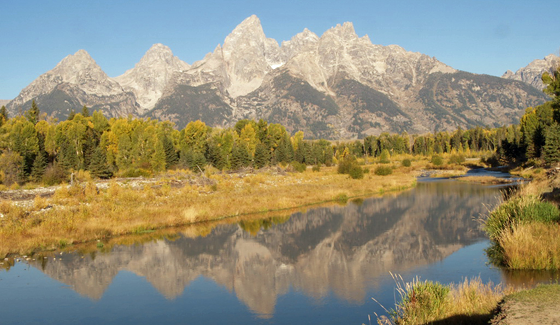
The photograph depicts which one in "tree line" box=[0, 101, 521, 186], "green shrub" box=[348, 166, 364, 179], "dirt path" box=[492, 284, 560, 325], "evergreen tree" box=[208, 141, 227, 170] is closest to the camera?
"dirt path" box=[492, 284, 560, 325]

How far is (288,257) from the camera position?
969 inches

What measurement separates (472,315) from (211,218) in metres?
26.8

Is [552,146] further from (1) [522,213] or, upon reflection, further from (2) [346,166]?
(1) [522,213]

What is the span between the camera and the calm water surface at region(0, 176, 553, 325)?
16.0 m

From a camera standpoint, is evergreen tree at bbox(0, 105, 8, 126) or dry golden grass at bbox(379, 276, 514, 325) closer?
dry golden grass at bbox(379, 276, 514, 325)

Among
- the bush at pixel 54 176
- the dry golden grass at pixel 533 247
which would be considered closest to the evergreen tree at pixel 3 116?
the bush at pixel 54 176

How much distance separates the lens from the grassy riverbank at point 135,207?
88.5 ft

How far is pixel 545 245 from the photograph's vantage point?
1766cm

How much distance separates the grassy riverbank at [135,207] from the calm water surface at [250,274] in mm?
3095

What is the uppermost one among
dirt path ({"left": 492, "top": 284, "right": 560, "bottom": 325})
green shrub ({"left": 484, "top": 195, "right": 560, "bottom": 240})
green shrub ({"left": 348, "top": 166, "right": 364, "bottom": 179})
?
green shrub ({"left": 348, "top": 166, "right": 364, "bottom": 179})

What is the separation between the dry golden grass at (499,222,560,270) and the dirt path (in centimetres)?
863

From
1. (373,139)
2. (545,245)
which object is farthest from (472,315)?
(373,139)

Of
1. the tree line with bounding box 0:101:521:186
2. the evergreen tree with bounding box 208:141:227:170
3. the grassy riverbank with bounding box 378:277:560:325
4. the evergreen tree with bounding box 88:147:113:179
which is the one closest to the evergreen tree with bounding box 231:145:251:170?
the tree line with bounding box 0:101:521:186

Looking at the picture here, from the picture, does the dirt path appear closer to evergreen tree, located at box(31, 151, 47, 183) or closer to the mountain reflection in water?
the mountain reflection in water
